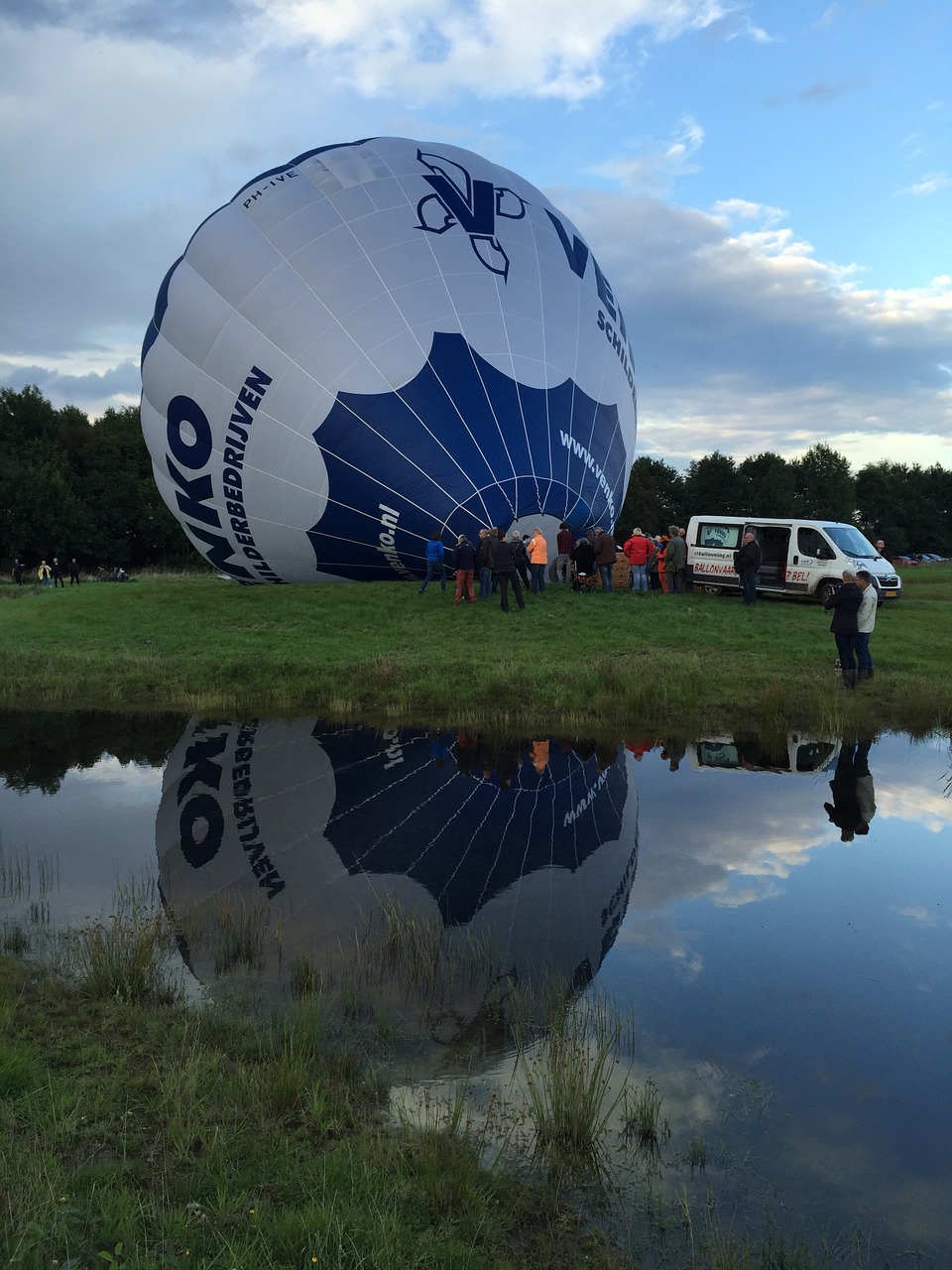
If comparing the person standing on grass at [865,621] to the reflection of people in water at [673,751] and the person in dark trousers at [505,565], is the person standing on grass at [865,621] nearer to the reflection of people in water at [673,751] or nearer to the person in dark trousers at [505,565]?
the reflection of people in water at [673,751]

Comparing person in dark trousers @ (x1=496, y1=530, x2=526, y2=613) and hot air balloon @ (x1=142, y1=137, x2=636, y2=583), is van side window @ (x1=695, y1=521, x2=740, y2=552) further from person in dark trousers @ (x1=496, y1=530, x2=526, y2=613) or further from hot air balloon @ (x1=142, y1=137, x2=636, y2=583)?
person in dark trousers @ (x1=496, y1=530, x2=526, y2=613)

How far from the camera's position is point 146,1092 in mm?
4461

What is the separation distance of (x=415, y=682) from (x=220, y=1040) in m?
10.4

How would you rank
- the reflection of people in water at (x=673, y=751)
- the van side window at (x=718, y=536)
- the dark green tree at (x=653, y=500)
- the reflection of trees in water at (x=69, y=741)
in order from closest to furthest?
1. the reflection of people in water at (x=673, y=751)
2. the reflection of trees in water at (x=69, y=741)
3. the van side window at (x=718, y=536)
4. the dark green tree at (x=653, y=500)

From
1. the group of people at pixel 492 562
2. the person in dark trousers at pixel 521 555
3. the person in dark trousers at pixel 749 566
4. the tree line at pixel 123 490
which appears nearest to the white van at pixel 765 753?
the group of people at pixel 492 562

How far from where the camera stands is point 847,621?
14.2 m

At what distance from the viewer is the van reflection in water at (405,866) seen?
231 inches

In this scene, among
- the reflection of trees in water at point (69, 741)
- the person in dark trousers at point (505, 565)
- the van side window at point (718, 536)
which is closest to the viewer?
the reflection of trees in water at point (69, 741)

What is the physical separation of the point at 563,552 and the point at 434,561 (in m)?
3.48

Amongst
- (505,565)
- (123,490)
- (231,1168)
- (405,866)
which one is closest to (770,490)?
(123,490)

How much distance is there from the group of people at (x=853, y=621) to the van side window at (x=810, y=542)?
8.27 m

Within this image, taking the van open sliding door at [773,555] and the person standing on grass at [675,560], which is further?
the van open sliding door at [773,555]

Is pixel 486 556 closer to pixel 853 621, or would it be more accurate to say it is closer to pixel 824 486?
pixel 853 621

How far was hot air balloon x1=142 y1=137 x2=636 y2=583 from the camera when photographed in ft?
60.7
